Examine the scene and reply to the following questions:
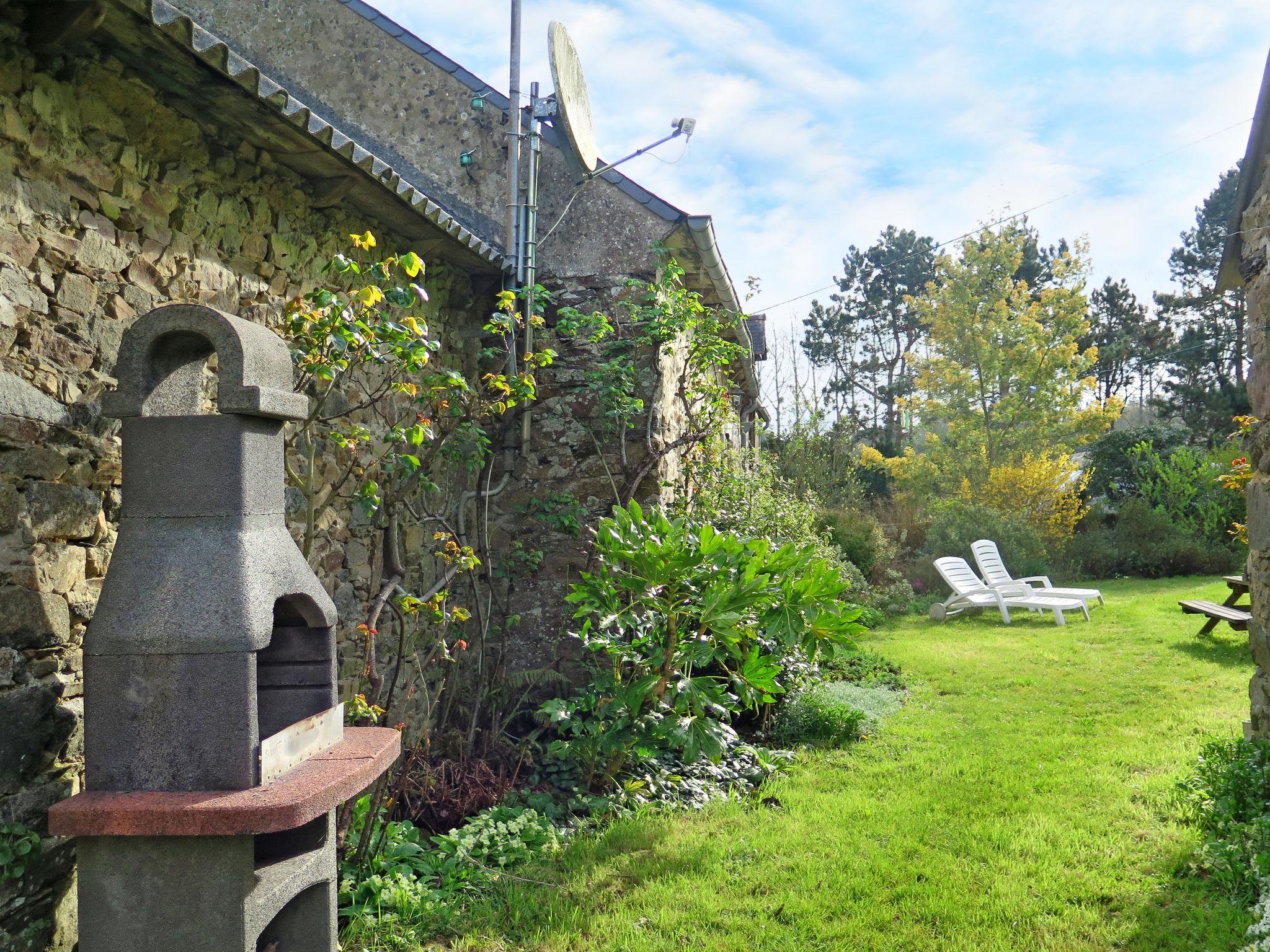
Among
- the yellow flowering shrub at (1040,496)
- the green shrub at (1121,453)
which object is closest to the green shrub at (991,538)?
the yellow flowering shrub at (1040,496)

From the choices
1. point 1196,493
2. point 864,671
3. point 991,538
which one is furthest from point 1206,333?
point 864,671

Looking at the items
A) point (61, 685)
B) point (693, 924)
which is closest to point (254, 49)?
point (61, 685)

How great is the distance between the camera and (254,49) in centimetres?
632

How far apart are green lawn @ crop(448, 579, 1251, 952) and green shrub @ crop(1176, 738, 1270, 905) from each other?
0.37ft

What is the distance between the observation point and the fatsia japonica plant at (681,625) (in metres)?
4.29

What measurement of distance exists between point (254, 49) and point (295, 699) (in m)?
5.72

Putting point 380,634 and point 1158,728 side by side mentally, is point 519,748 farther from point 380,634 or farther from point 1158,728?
point 1158,728

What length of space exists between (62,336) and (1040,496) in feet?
51.8

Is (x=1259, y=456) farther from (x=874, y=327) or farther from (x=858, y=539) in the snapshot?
(x=874, y=327)

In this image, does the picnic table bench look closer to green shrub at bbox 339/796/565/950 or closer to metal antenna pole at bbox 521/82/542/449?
metal antenna pole at bbox 521/82/542/449

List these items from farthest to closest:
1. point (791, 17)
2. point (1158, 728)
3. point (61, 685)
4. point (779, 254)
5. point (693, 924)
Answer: point (779, 254)
point (1158, 728)
point (791, 17)
point (693, 924)
point (61, 685)

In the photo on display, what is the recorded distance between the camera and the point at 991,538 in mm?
13859

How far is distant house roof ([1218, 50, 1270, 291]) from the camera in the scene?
13.1ft

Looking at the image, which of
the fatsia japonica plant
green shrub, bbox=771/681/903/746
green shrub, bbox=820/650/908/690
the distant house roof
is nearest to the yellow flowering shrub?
green shrub, bbox=820/650/908/690
